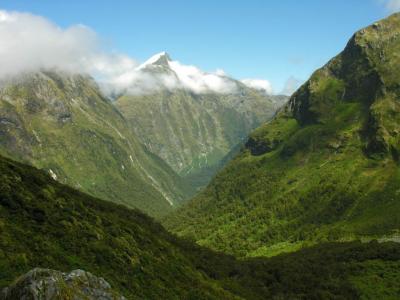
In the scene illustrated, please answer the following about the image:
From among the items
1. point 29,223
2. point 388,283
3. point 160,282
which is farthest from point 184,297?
point 388,283

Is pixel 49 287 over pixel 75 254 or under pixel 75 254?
under

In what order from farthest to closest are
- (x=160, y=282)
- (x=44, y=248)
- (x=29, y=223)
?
(x=160, y=282) < (x=29, y=223) < (x=44, y=248)

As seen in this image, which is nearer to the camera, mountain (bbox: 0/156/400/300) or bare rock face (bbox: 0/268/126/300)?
bare rock face (bbox: 0/268/126/300)

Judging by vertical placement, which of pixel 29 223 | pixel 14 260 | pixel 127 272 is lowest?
pixel 127 272

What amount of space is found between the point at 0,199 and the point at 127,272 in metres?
36.1

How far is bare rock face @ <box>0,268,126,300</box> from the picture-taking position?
4344 cm

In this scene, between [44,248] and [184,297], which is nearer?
[44,248]

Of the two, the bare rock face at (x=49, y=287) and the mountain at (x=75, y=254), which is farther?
the mountain at (x=75, y=254)

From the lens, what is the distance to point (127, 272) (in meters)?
120

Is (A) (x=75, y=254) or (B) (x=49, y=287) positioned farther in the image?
(A) (x=75, y=254)

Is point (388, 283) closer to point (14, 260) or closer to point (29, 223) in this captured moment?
point (29, 223)

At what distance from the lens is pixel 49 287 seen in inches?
1732

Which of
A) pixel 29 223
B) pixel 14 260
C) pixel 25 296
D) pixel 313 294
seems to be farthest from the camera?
pixel 313 294

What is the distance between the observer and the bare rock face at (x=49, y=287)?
4344 centimetres
